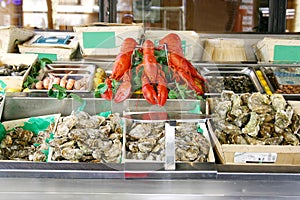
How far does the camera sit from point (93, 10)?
560 cm

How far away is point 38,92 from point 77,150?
871 mm

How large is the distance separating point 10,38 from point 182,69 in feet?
5.62

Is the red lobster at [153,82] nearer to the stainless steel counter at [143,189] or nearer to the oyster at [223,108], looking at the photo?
the oyster at [223,108]

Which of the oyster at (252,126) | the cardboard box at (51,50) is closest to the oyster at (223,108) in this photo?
the oyster at (252,126)

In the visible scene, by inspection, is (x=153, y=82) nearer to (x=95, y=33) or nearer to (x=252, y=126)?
(x=252, y=126)

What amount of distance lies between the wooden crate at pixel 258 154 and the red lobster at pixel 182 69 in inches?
18.5

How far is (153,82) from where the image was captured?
6.23ft

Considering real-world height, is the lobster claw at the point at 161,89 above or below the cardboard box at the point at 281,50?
below

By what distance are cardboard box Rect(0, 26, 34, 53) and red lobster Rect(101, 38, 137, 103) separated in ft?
4.43

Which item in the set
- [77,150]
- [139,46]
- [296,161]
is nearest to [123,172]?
[77,150]

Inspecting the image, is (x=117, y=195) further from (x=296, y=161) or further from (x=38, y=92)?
(x=38, y=92)

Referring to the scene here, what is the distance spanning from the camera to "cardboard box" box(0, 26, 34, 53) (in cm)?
317

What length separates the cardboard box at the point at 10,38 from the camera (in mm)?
3172

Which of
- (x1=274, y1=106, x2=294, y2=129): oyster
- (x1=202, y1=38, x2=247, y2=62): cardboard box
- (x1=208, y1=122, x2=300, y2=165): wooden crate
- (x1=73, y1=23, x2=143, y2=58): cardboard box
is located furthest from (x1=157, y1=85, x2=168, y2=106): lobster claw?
(x1=202, y1=38, x2=247, y2=62): cardboard box
